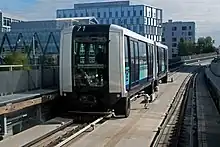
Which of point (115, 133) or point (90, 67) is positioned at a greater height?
point (90, 67)

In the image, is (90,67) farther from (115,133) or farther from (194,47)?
(194,47)

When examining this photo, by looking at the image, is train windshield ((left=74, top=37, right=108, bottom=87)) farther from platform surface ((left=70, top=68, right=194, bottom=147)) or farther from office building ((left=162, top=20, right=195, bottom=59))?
office building ((left=162, top=20, right=195, bottom=59))

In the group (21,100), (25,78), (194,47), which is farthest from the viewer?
(194,47)

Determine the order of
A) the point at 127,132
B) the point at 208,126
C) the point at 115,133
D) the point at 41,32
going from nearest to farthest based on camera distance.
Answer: the point at 115,133
the point at 127,132
the point at 208,126
the point at 41,32

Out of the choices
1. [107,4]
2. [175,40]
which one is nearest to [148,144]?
[107,4]

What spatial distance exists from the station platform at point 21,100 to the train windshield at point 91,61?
1205mm

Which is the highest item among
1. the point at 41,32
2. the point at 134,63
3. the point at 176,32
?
the point at 176,32

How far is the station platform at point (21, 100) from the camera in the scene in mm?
11501

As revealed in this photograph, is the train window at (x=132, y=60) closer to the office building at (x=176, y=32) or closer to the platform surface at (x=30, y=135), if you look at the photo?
the platform surface at (x=30, y=135)

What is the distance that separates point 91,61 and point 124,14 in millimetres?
110133

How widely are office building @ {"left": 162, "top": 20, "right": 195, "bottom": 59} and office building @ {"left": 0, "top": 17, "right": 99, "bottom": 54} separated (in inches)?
3692

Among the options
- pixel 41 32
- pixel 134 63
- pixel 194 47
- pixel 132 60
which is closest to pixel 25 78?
pixel 132 60

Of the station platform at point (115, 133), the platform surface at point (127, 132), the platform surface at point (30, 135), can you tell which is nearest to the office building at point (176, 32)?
the platform surface at point (127, 132)

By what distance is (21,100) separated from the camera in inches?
497
